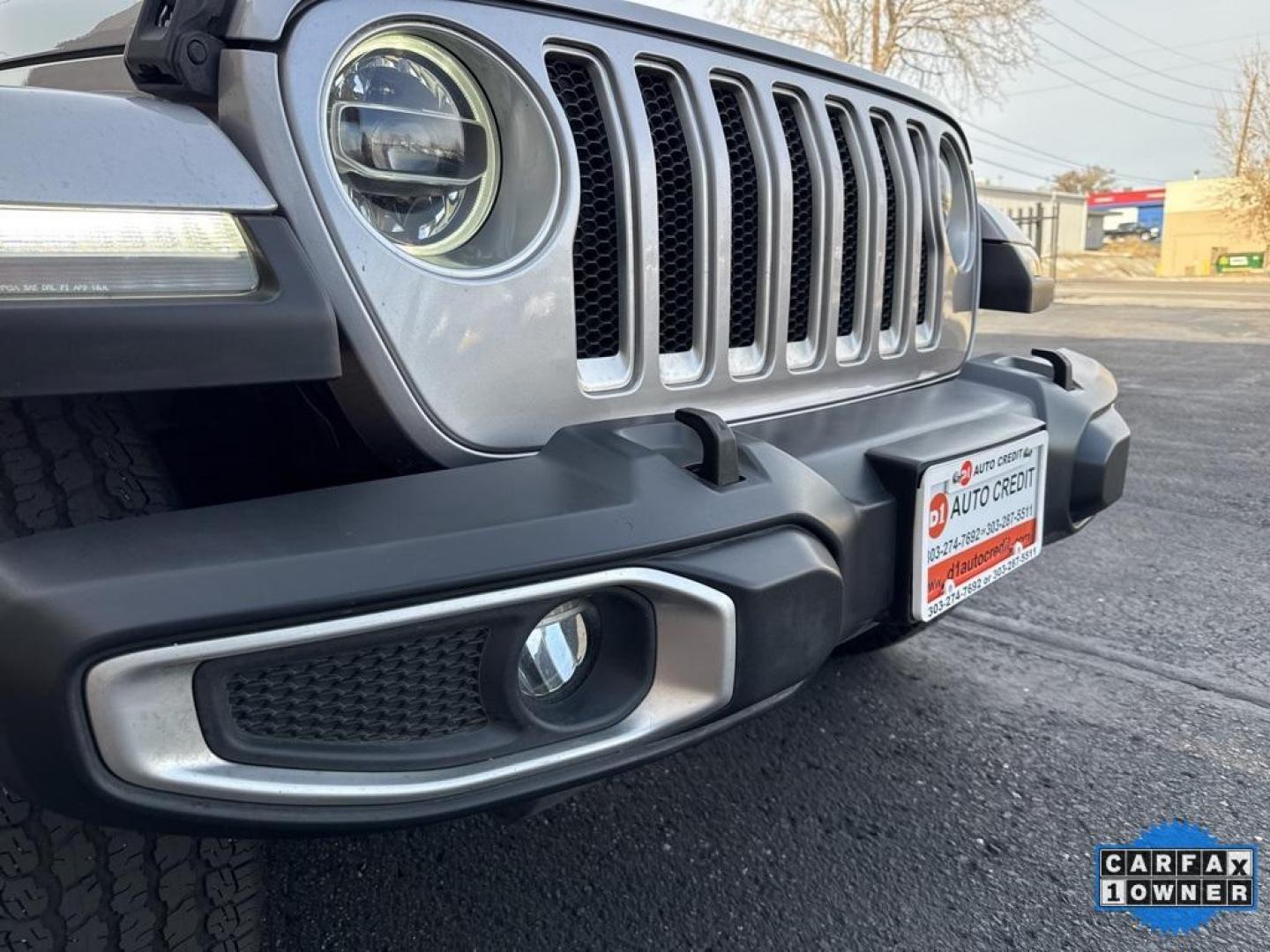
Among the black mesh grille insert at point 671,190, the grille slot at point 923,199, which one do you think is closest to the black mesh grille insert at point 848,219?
the grille slot at point 923,199

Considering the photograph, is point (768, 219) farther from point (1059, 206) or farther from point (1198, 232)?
point (1198, 232)

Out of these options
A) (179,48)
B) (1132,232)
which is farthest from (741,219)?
(1132,232)

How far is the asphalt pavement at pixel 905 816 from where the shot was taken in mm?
1652

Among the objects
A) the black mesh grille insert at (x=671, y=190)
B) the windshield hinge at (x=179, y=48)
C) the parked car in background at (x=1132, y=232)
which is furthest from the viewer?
the parked car in background at (x=1132, y=232)

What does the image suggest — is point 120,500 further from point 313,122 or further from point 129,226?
point 313,122

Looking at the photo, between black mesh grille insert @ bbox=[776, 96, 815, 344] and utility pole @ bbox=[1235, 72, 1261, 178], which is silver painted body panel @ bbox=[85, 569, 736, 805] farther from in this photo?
utility pole @ bbox=[1235, 72, 1261, 178]

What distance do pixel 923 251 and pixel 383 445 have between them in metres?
1.38

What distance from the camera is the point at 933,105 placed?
214cm

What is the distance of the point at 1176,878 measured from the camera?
1.78m

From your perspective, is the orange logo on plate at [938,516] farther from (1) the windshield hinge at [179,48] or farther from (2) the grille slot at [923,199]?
(1) the windshield hinge at [179,48]

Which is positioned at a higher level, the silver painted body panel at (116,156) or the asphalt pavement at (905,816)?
the silver painted body panel at (116,156)

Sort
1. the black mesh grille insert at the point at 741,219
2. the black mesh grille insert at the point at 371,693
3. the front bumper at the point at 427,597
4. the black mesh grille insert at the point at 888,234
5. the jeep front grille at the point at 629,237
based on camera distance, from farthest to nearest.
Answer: the black mesh grille insert at the point at 888,234 → the black mesh grille insert at the point at 741,219 → the jeep front grille at the point at 629,237 → the black mesh grille insert at the point at 371,693 → the front bumper at the point at 427,597

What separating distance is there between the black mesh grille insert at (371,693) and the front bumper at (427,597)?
3 cm

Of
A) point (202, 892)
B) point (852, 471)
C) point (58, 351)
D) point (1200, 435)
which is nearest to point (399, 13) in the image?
point (58, 351)
